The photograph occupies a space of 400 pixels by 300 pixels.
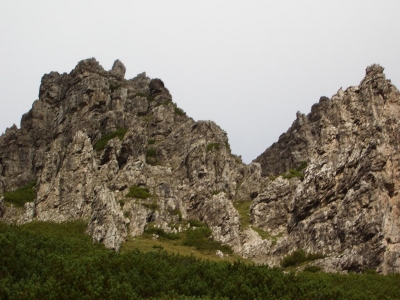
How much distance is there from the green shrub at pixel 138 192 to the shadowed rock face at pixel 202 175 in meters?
0.66

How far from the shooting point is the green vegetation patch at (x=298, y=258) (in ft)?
150

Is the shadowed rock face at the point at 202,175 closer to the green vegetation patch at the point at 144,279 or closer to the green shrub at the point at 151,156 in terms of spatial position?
the green shrub at the point at 151,156

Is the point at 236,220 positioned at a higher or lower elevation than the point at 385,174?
lower

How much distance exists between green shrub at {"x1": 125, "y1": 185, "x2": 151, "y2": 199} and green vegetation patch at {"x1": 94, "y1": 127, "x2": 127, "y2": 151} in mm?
14086

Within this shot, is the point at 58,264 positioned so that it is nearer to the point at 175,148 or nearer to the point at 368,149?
the point at 368,149

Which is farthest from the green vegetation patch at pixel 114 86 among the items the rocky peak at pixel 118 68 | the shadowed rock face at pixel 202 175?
the rocky peak at pixel 118 68

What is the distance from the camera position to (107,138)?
76.6 metres

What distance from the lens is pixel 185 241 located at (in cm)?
5428

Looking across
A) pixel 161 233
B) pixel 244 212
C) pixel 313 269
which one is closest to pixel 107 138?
pixel 161 233

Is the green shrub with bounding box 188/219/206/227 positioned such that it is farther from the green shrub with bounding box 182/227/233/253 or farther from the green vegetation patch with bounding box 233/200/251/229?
the green vegetation patch with bounding box 233/200/251/229

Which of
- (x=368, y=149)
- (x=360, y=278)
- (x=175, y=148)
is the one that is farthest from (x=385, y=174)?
(x=175, y=148)

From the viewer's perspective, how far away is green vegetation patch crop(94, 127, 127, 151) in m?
74.6

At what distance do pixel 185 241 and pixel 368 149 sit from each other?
2291cm

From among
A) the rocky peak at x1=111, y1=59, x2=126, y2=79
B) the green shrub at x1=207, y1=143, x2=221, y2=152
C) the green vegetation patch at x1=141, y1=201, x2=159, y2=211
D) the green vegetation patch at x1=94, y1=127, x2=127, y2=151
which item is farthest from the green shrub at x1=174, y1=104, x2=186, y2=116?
the green vegetation patch at x1=141, y1=201, x2=159, y2=211
